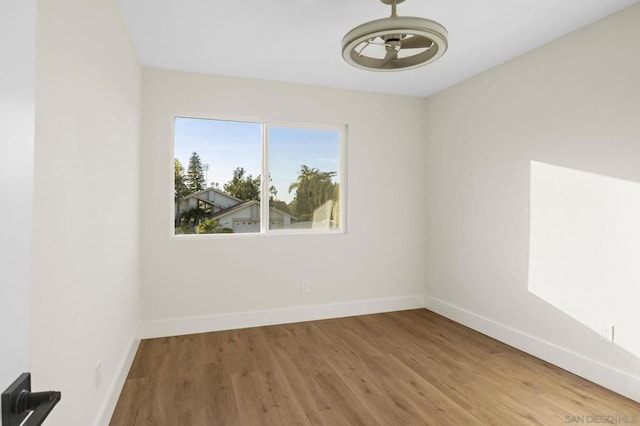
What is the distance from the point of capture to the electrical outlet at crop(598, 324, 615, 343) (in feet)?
8.04

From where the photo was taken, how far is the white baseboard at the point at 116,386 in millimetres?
1958

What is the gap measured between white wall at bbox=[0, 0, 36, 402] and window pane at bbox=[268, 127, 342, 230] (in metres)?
3.25

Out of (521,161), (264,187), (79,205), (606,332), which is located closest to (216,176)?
(264,187)

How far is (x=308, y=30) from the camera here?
2.66 metres

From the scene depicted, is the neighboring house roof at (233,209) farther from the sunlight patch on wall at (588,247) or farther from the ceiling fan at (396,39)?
the sunlight patch on wall at (588,247)

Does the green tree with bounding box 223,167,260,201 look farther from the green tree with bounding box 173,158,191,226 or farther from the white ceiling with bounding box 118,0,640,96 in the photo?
the white ceiling with bounding box 118,0,640,96

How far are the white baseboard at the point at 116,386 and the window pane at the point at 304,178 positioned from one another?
66.7 inches

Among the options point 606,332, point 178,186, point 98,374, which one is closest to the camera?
point 98,374

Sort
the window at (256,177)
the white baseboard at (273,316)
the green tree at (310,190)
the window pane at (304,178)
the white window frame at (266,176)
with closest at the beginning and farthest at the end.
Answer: the white baseboard at (273,316), the white window frame at (266,176), the window at (256,177), the window pane at (304,178), the green tree at (310,190)

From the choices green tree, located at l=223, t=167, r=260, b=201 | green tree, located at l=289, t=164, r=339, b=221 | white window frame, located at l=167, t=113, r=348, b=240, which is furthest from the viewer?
green tree, located at l=289, t=164, r=339, b=221

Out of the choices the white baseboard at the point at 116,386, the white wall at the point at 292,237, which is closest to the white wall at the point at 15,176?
the white baseboard at the point at 116,386

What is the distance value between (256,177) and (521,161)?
2540 millimetres

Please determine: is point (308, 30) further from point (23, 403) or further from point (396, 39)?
point (23, 403)

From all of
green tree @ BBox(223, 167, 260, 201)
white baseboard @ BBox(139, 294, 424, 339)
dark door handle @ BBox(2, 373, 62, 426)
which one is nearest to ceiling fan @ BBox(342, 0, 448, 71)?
green tree @ BBox(223, 167, 260, 201)
